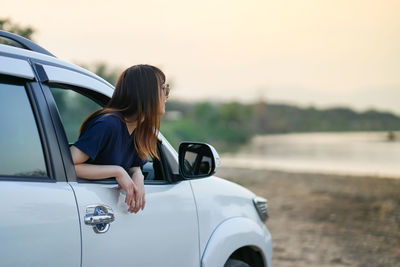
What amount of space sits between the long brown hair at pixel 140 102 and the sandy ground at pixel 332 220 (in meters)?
4.73

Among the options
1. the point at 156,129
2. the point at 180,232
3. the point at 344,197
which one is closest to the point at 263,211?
the point at 180,232

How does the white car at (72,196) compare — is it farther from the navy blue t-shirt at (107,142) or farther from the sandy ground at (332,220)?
the sandy ground at (332,220)

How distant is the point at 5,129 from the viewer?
1.99 meters

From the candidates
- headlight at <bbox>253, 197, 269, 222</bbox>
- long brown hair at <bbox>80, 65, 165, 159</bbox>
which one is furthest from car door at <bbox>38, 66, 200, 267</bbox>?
headlight at <bbox>253, 197, 269, 222</bbox>

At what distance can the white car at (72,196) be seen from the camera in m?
1.93

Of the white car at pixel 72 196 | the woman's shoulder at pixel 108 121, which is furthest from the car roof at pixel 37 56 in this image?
the woman's shoulder at pixel 108 121

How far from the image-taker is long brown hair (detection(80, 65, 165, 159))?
8.13 feet

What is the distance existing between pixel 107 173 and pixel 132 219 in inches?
9.3

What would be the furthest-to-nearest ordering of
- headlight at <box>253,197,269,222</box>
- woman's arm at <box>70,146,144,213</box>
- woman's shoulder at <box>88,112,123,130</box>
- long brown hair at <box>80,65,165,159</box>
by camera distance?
headlight at <box>253,197,269,222</box>
long brown hair at <box>80,65,165,159</box>
woman's shoulder at <box>88,112,123,130</box>
woman's arm at <box>70,146,144,213</box>

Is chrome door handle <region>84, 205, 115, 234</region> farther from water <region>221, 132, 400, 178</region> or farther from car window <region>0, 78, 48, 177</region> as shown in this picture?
water <region>221, 132, 400, 178</region>

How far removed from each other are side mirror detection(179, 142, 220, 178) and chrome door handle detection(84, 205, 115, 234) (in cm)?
55

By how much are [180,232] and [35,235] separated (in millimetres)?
892

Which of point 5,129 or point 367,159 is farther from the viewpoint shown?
point 367,159

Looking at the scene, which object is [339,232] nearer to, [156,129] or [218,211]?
[218,211]
